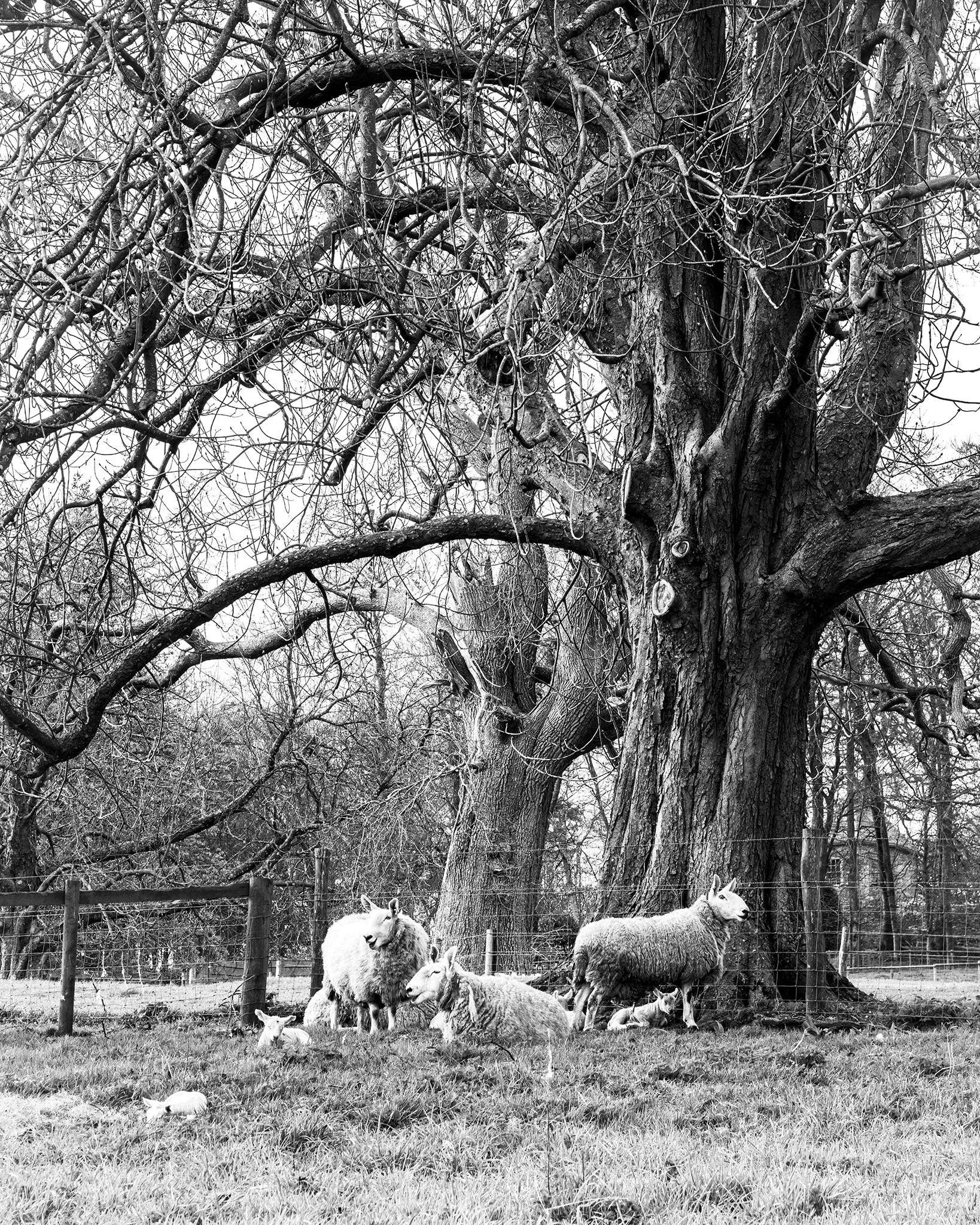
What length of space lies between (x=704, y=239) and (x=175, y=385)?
561cm

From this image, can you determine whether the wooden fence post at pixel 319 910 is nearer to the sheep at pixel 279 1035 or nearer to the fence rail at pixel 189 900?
the fence rail at pixel 189 900

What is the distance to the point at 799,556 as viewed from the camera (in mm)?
9781

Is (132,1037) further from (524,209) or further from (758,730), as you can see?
(524,209)

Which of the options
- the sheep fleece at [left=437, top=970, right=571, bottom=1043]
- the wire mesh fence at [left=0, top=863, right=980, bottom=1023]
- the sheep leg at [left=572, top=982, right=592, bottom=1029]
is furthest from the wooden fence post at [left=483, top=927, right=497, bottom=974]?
the sheep fleece at [left=437, top=970, right=571, bottom=1043]

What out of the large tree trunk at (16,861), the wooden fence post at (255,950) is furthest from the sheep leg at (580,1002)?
the large tree trunk at (16,861)

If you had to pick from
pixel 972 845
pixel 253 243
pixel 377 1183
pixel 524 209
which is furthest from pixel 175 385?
pixel 972 845

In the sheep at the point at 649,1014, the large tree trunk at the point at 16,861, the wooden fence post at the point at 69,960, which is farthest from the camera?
the large tree trunk at the point at 16,861

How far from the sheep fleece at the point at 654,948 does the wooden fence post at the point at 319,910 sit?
329cm

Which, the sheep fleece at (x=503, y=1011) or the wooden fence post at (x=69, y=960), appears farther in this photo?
the wooden fence post at (x=69, y=960)

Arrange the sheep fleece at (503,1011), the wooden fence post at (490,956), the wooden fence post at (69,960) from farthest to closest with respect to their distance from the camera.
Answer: the wooden fence post at (490,956)
the wooden fence post at (69,960)
the sheep fleece at (503,1011)

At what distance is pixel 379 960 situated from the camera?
374 inches

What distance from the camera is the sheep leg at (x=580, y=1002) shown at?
923cm

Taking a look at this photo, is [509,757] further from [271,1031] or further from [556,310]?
[556,310]

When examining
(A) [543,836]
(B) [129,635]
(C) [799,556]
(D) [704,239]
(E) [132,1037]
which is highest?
(D) [704,239]
